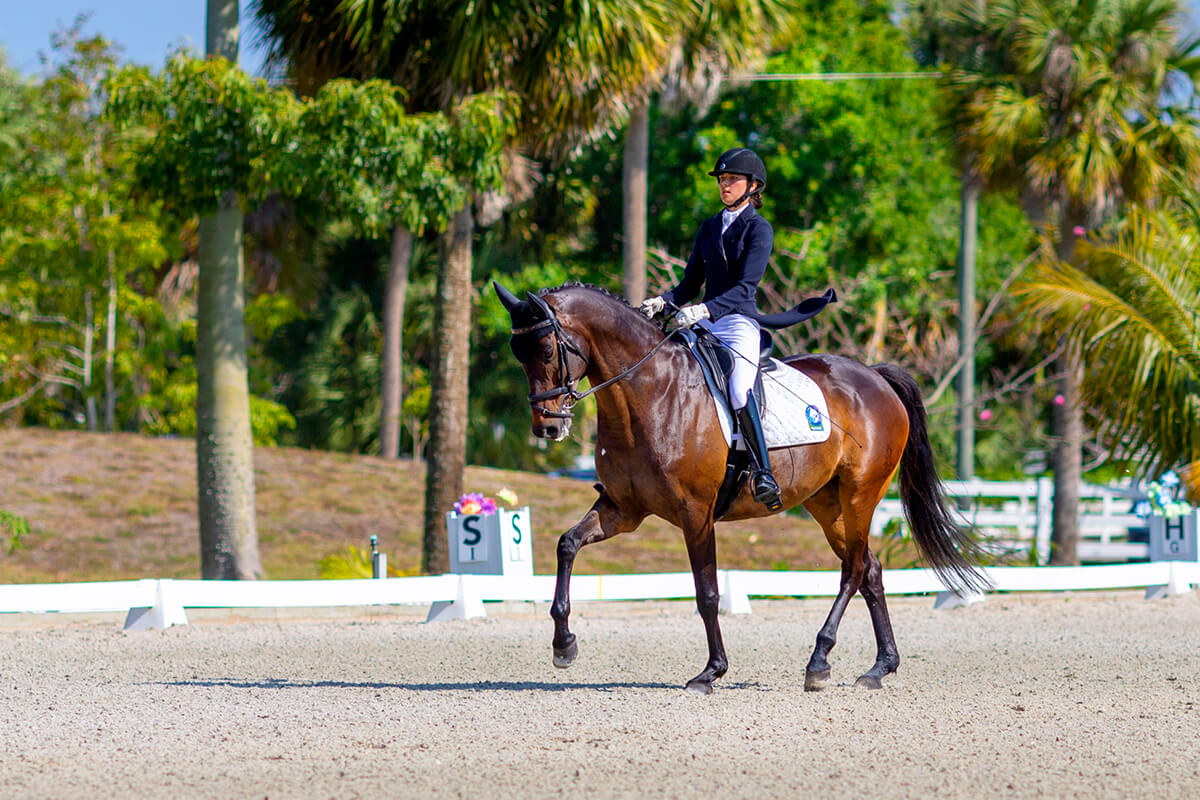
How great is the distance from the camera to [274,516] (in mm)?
20562

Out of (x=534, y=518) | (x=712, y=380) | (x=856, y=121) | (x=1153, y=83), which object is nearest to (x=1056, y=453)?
(x=1153, y=83)

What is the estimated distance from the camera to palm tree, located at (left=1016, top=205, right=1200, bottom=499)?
15.3m

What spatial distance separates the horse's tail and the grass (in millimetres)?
8367

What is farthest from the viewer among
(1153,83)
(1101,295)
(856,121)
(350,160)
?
(856,121)

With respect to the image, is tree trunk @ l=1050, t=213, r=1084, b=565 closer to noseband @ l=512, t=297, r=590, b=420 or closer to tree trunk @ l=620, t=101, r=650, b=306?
tree trunk @ l=620, t=101, r=650, b=306

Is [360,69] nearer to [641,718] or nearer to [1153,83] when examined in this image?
[641,718]

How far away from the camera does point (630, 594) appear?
474 inches

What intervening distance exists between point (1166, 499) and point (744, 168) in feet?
29.6

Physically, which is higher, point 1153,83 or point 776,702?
point 1153,83

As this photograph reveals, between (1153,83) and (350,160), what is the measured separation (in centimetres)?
1365

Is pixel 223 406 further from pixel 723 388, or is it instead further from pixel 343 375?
pixel 343 375

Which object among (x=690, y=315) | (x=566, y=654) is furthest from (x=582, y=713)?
(x=690, y=315)

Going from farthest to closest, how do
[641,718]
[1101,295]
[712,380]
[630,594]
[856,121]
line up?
[856,121] → [1101,295] → [630,594] → [712,380] → [641,718]

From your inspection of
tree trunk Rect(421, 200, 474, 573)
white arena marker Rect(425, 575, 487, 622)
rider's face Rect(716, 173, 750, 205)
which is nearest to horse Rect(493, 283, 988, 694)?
rider's face Rect(716, 173, 750, 205)
